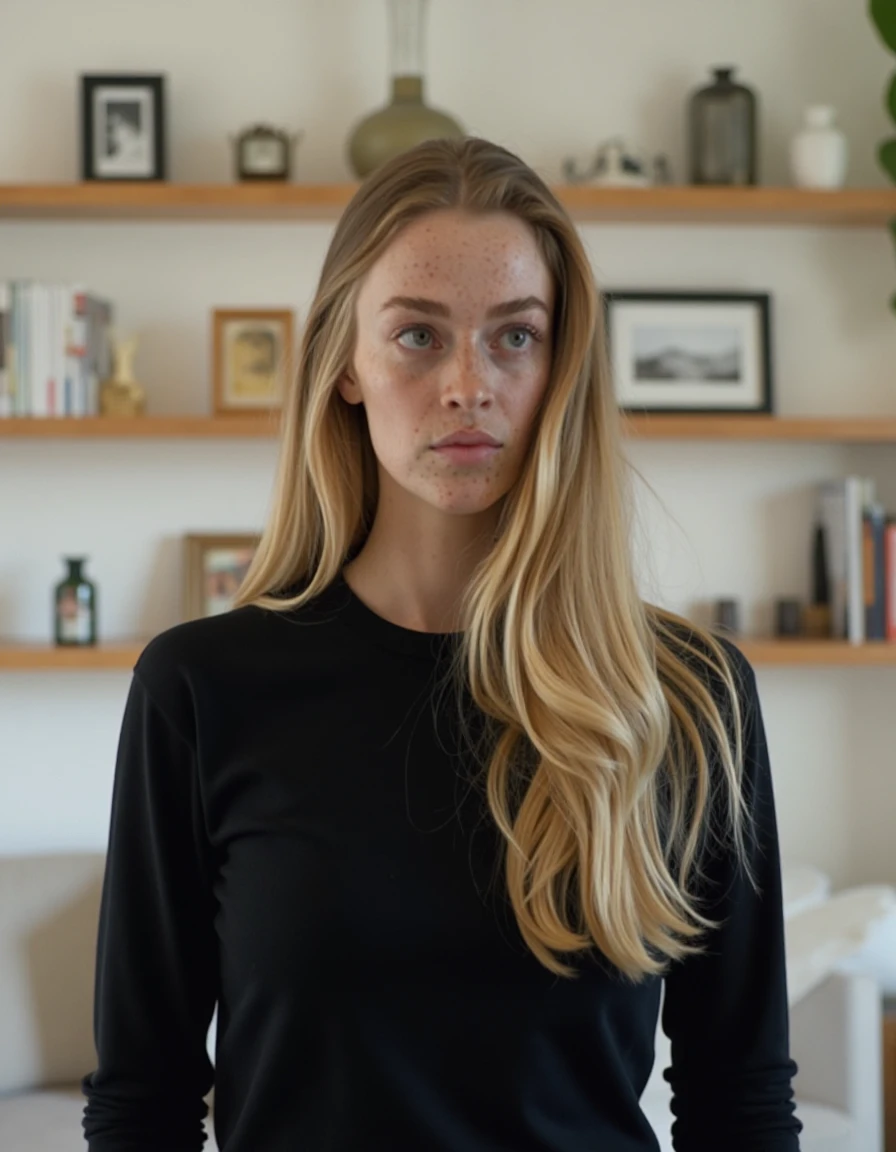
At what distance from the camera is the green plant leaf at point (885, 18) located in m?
2.99

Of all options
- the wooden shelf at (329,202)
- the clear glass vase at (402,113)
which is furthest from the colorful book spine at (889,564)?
the clear glass vase at (402,113)

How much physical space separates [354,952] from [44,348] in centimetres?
216

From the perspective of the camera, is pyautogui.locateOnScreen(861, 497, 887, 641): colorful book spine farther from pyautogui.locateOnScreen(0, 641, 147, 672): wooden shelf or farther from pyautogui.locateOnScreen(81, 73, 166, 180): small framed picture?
pyautogui.locateOnScreen(81, 73, 166, 180): small framed picture

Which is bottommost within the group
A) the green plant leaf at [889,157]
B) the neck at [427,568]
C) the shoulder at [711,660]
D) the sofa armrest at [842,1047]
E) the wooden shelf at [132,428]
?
the sofa armrest at [842,1047]

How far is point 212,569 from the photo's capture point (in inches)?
124

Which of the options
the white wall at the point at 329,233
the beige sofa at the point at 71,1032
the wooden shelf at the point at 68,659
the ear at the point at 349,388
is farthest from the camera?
the white wall at the point at 329,233

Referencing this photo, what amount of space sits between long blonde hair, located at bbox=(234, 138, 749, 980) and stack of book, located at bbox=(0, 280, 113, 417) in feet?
6.03

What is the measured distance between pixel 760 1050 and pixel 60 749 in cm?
226

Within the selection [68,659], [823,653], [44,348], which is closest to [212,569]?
[68,659]

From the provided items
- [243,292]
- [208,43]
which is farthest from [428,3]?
[243,292]

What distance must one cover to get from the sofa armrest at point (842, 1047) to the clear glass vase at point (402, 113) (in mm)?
1728

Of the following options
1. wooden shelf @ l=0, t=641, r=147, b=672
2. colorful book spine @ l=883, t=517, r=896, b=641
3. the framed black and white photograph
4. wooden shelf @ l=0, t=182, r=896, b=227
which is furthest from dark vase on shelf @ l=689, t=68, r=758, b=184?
wooden shelf @ l=0, t=641, r=147, b=672

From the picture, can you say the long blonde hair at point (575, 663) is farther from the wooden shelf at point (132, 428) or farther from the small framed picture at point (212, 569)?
the small framed picture at point (212, 569)

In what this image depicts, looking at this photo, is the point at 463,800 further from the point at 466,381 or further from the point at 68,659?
the point at 68,659
